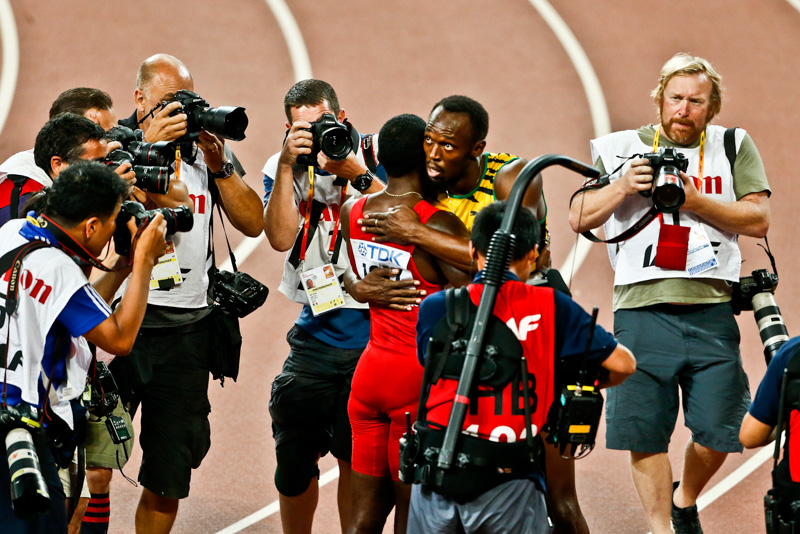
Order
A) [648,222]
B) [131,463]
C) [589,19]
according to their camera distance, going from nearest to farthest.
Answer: [648,222] < [131,463] < [589,19]

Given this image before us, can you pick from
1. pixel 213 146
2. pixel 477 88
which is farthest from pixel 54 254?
pixel 477 88

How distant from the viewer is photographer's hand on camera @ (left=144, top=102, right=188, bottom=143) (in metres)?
5.27

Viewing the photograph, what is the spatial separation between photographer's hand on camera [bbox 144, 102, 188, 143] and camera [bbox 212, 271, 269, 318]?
766 mm

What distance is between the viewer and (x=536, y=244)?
12.7 ft

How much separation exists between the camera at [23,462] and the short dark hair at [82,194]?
751 mm

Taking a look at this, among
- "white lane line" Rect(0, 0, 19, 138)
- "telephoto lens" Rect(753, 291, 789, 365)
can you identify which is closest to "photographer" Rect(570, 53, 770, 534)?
"telephoto lens" Rect(753, 291, 789, 365)

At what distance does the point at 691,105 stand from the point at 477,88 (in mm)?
6830

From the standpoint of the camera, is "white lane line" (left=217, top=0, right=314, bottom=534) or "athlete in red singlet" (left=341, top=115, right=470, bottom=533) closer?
"athlete in red singlet" (left=341, top=115, right=470, bottom=533)

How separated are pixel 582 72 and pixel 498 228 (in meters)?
9.01

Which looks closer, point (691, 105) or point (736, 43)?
point (691, 105)

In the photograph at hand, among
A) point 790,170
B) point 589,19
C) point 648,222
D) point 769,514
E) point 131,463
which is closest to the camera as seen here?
point 769,514

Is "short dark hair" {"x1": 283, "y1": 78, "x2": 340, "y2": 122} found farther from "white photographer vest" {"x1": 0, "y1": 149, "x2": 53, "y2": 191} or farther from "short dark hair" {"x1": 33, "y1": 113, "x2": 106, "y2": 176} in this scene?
"white photographer vest" {"x1": 0, "y1": 149, "x2": 53, "y2": 191}

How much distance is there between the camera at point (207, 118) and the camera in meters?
5.24

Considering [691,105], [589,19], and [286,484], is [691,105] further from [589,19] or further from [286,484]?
[589,19]
